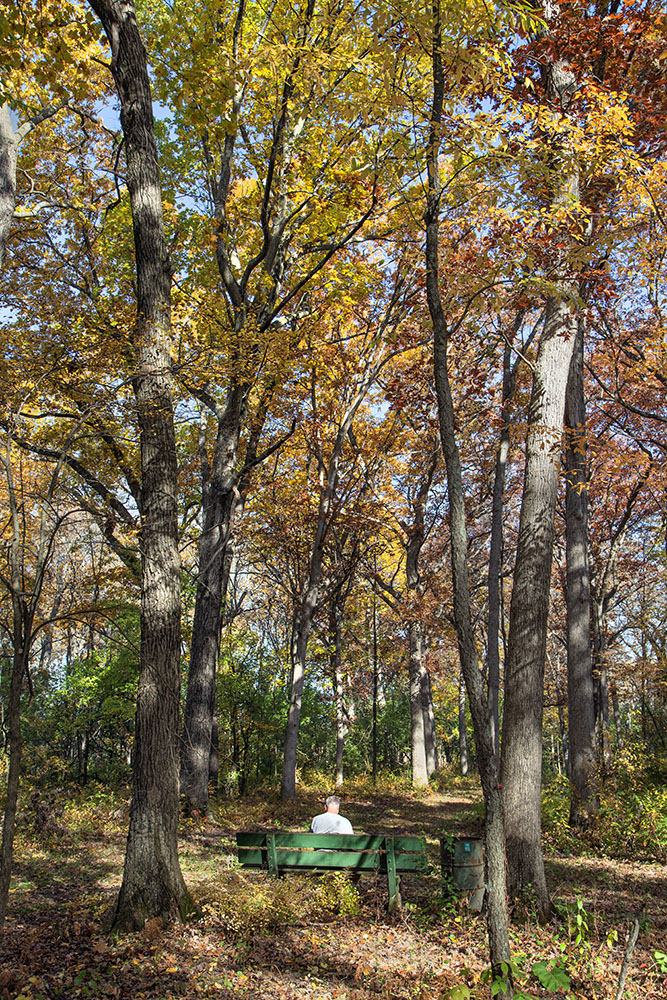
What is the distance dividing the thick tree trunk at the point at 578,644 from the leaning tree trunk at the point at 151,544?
6527 mm

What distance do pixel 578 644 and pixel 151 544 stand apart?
8.14 m

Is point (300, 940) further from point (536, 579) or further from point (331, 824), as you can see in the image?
point (536, 579)

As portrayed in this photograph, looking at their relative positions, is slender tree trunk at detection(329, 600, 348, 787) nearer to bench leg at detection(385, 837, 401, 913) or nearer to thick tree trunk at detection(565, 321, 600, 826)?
thick tree trunk at detection(565, 321, 600, 826)

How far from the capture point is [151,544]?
19.0ft

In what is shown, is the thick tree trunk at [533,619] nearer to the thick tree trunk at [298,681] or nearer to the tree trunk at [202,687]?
the tree trunk at [202,687]

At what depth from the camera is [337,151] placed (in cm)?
923

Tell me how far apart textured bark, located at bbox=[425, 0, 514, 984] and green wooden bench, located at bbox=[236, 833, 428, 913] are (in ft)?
7.97

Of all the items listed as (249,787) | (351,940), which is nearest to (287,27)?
(351,940)

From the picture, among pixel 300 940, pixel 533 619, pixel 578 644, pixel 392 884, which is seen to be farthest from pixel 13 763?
pixel 578 644

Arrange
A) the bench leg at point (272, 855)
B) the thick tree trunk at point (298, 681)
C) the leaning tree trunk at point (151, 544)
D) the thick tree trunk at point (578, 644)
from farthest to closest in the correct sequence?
the thick tree trunk at point (298, 681), the thick tree trunk at point (578, 644), the bench leg at point (272, 855), the leaning tree trunk at point (151, 544)

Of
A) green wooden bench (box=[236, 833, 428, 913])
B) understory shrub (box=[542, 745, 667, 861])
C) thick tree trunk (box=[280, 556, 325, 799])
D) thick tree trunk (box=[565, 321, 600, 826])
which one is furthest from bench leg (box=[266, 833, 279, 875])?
thick tree trunk (box=[280, 556, 325, 799])

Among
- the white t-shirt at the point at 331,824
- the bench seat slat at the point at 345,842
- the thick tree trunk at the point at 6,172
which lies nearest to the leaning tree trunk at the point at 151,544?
the bench seat slat at the point at 345,842

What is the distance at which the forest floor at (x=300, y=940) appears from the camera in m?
4.18

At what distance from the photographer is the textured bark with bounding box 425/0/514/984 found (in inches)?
135
